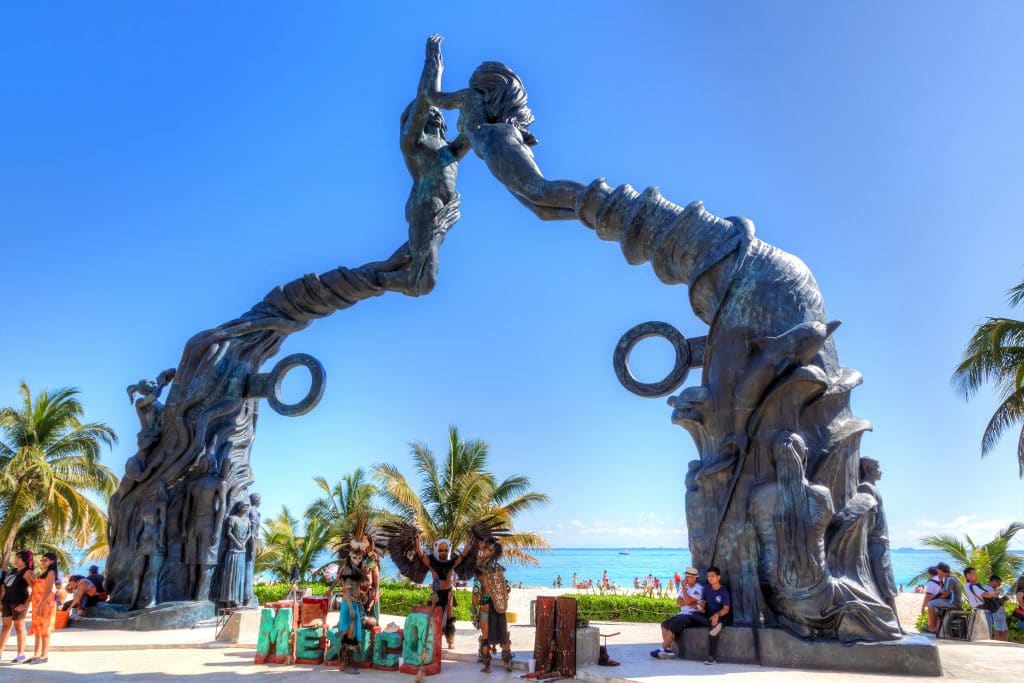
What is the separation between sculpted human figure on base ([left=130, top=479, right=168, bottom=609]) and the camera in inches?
460

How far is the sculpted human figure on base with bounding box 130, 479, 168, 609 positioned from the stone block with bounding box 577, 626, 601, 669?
25.7ft

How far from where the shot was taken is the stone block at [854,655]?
22.5ft

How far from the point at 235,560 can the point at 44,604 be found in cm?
431

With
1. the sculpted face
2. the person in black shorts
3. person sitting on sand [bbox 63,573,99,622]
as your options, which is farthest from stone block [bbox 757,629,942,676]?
the sculpted face

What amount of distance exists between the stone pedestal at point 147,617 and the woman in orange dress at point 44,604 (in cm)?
259

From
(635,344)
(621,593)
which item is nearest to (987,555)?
(621,593)

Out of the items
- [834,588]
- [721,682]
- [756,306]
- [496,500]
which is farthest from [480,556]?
[496,500]

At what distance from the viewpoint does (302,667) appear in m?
8.15

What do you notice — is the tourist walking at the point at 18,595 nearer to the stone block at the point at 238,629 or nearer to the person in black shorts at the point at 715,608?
the stone block at the point at 238,629

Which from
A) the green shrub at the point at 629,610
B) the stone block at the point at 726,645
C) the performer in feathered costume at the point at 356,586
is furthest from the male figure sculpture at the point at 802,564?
the green shrub at the point at 629,610

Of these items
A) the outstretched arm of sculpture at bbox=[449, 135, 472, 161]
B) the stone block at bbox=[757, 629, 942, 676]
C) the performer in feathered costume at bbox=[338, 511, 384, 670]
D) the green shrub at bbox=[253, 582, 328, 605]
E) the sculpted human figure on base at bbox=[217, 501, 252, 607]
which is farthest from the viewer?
the green shrub at bbox=[253, 582, 328, 605]

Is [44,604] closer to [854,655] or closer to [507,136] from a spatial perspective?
[507,136]

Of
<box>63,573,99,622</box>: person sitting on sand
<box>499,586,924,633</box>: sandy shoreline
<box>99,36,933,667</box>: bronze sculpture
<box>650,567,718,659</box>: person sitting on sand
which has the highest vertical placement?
<box>99,36,933,667</box>: bronze sculpture

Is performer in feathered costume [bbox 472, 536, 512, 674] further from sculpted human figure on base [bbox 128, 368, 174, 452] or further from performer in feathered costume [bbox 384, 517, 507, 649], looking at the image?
sculpted human figure on base [bbox 128, 368, 174, 452]
